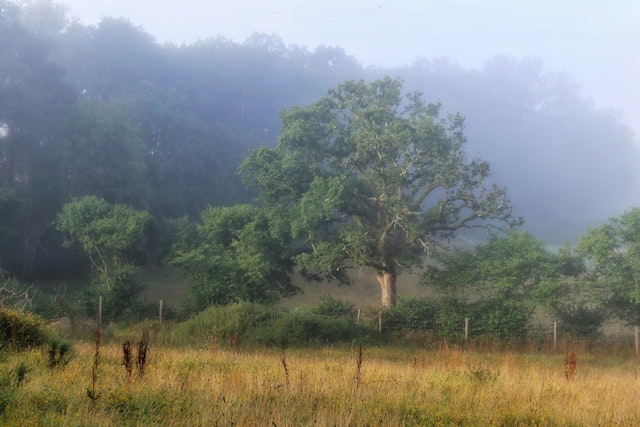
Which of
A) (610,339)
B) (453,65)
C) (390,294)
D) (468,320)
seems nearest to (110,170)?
(390,294)

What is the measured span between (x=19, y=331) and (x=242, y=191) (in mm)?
42919

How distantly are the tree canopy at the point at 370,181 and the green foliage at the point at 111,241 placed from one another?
20.9ft

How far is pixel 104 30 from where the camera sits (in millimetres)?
59531

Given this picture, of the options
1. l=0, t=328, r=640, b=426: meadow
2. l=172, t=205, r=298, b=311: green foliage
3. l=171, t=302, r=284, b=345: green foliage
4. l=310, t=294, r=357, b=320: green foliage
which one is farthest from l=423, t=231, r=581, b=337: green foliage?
l=0, t=328, r=640, b=426: meadow

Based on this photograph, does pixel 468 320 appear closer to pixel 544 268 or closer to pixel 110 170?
pixel 544 268

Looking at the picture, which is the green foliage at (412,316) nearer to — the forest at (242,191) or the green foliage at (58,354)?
the forest at (242,191)

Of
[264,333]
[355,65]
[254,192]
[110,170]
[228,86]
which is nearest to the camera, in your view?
[264,333]

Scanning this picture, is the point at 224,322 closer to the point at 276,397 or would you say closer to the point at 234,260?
the point at 234,260

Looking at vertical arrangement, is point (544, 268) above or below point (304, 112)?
below

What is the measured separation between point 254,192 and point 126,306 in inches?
1122

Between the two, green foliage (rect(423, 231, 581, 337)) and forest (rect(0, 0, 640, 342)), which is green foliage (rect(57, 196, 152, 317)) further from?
green foliage (rect(423, 231, 581, 337))

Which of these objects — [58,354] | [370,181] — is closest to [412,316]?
[370,181]

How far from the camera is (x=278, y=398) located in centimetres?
696

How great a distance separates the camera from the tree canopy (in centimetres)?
2633
